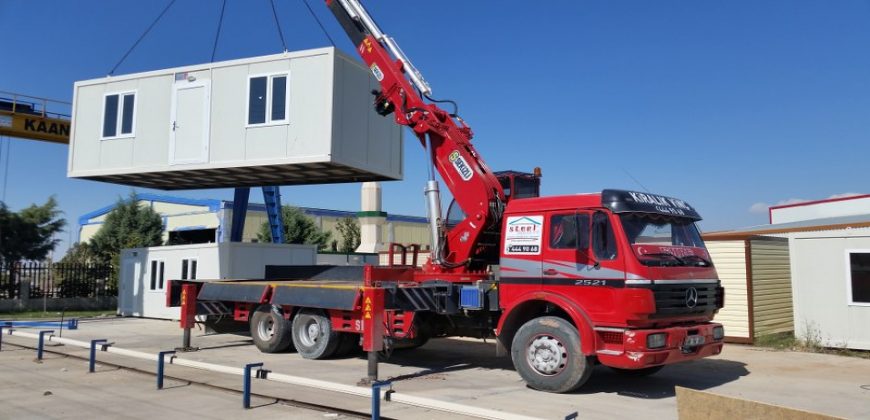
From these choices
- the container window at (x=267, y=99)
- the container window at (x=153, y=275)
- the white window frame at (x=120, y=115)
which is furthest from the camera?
the container window at (x=153, y=275)

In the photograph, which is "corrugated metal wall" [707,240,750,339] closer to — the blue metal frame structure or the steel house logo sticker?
the steel house logo sticker

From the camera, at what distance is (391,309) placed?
10570 mm

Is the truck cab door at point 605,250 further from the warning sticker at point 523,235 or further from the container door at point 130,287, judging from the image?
the container door at point 130,287

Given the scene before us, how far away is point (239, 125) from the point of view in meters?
14.8

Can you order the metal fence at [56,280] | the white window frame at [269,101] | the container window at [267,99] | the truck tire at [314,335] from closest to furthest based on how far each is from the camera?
the truck tire at [314,335] → the white window frame at [269,101] → the container window at [267,99] → the metal fence at [56,280]

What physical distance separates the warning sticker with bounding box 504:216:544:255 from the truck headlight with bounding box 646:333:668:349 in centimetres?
192

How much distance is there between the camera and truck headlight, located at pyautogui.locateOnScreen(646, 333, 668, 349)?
27.4 ft

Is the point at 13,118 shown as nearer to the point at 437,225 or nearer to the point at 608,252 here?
the point at 437,225

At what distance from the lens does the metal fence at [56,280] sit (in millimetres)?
25422

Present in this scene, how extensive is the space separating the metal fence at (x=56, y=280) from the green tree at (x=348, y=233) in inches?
870

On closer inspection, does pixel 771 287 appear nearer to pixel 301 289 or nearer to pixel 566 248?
pixel 566 248

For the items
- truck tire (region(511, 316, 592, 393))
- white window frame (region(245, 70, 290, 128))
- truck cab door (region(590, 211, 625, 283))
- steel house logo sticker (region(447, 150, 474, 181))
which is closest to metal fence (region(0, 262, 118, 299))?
white window frame (region(245, 70, 290, 128))

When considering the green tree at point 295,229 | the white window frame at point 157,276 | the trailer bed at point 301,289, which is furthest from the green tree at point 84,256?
the trailer bed at point 301,289

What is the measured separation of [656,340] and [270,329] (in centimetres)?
798
